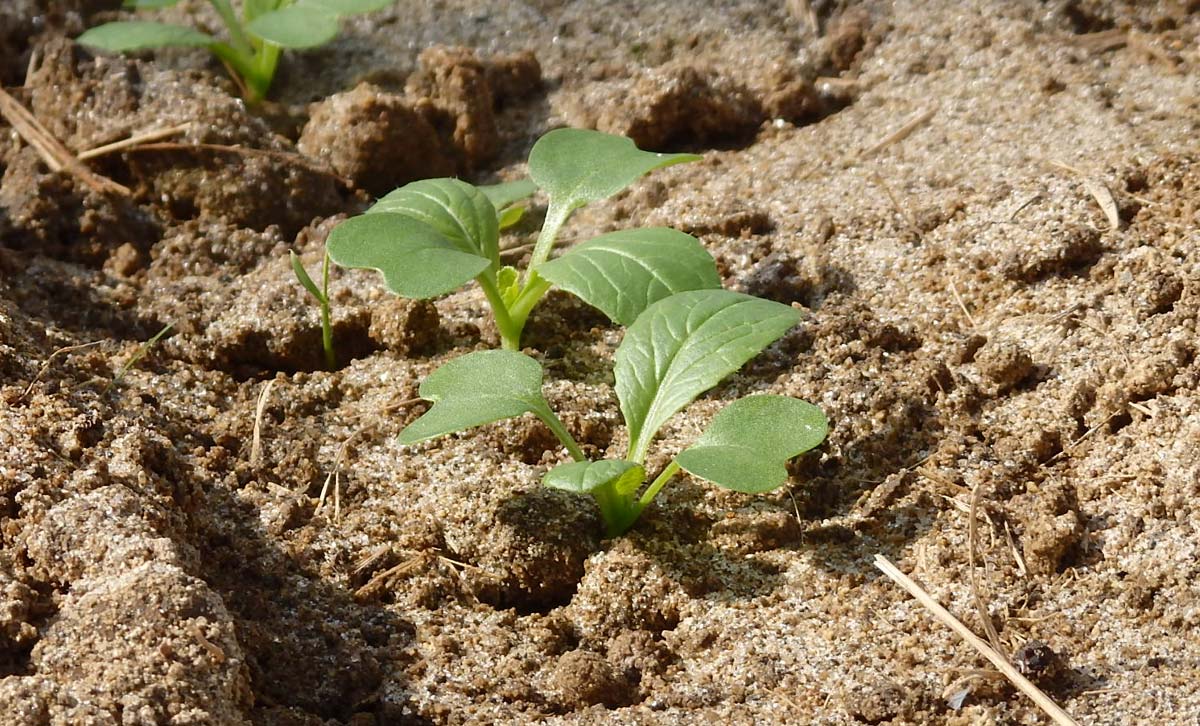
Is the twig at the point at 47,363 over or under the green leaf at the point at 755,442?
over

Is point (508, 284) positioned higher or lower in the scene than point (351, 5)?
lower

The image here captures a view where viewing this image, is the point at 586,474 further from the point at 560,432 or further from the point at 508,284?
the point at 508,284

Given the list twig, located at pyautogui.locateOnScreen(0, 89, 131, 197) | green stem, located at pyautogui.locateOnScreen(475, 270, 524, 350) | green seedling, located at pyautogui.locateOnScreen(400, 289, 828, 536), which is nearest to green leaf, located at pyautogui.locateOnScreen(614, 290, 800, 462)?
green seedling, located at pyautogui.locateOnScreen(400, 289, 828, 536)

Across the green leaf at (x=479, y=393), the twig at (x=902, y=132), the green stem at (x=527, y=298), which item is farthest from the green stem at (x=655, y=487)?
the twig at (x=902, y=132)

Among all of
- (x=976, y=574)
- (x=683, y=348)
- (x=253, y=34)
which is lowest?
(x=976, y=574)

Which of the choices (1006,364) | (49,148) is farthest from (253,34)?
(1006,364)

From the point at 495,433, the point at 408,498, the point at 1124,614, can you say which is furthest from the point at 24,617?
the point at 1124,614

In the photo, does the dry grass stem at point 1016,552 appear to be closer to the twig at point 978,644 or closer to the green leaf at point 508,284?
the twig at point 978,644
